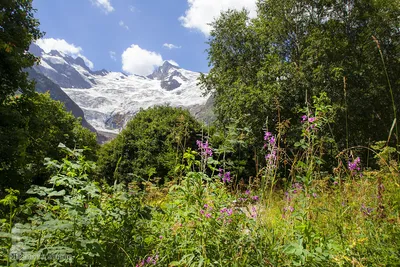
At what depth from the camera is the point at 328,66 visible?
1229cm

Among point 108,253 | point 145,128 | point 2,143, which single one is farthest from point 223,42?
point 108,253

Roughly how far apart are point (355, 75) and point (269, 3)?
569cm

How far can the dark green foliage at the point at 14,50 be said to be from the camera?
9.76 metres

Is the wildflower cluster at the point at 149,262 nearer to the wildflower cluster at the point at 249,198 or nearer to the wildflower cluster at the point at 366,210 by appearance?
the wildflower cluster at the point at 249,198

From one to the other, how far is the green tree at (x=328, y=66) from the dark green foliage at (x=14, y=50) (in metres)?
8.78

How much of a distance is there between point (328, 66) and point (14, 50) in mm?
12602

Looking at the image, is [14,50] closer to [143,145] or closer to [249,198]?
[143,145]

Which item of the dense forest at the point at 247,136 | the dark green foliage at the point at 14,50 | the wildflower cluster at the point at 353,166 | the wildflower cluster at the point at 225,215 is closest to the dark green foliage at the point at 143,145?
the dense forest at the point at 247,136

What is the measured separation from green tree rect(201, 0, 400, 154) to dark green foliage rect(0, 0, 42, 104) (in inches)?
346

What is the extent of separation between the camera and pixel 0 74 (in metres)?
9.75

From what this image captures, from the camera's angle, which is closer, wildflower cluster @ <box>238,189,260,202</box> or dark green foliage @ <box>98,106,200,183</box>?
wildflower cluster @ <box>238,189,260,202</box>

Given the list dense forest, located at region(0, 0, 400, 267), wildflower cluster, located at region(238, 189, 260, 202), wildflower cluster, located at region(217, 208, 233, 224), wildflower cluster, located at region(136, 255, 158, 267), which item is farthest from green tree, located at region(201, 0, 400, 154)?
wildflower cluster, located at region(136, 255, 158, 267)

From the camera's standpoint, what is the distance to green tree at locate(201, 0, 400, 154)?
39.9ft

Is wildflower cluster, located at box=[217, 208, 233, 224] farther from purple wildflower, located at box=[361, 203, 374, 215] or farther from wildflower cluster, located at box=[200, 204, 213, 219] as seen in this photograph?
purple wildflower, located at box=[361, 203, 374, 215]
